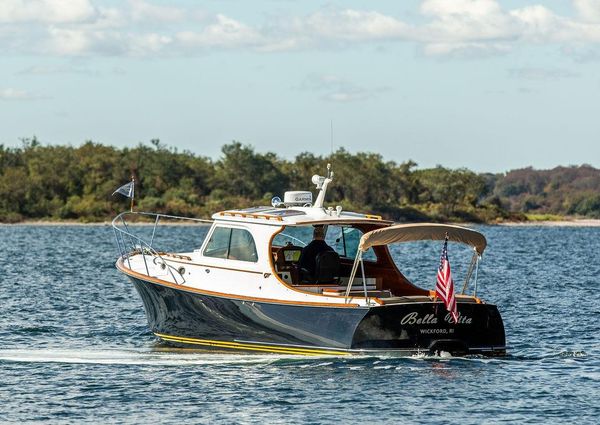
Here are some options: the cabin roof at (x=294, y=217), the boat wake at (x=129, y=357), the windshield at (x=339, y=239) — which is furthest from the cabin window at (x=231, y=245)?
the boat wake at (x=129, y=357)

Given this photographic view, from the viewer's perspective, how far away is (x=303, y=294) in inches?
920

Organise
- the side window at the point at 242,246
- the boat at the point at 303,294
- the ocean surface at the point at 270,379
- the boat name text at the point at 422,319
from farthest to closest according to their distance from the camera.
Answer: the side window at the point at 242,246 → the boat at the point at 303,294 → the boat name text at the point at 422,319 → the ocean surface at the point at 270,379

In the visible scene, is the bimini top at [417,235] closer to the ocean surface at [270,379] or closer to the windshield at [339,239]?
the ocean surface at [270,379]

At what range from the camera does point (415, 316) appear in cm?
2259

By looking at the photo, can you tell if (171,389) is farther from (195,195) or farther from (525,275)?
(195,195)

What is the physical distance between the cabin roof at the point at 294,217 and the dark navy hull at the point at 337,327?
1.70 m

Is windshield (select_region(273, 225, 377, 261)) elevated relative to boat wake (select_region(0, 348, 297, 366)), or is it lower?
elevated

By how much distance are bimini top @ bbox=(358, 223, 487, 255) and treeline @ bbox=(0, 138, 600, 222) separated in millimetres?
89159

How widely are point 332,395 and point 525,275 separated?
30011 millimetres

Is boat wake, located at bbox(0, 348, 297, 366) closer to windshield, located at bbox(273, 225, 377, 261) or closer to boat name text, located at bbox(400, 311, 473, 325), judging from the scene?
boat name text, located at bbox(400, 311, 473, 325)

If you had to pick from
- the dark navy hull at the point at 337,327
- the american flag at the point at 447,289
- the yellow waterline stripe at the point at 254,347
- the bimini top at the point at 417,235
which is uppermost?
the bimini top at the point at 417,235

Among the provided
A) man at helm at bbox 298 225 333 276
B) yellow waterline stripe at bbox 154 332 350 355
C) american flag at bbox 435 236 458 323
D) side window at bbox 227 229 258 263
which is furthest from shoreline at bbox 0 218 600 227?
american flag at bbox 435 236 458 323

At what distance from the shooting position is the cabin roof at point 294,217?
24281 millimetres

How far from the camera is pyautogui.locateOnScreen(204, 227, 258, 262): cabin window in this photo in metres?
24.6
